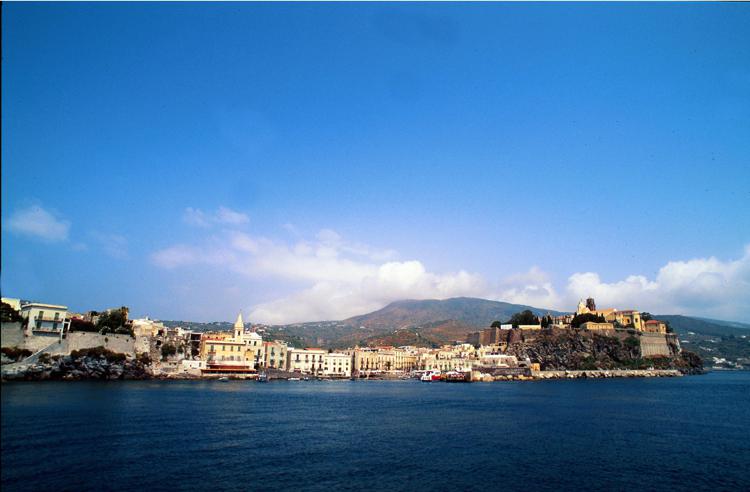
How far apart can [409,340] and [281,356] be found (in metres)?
99.9

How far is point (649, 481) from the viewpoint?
18.0m

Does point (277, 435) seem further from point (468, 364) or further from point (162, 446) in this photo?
point (468, 364)

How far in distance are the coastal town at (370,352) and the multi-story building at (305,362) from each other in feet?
0.71

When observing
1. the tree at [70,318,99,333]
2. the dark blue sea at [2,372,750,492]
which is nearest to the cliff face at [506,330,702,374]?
the dark blue sea at [2,372,750,492]

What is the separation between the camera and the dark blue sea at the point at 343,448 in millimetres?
16250

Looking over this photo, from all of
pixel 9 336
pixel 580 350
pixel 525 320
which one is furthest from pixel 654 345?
pixel 9 336

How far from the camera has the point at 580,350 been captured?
106875 millimetres

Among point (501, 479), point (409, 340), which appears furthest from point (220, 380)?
point (409, 340)

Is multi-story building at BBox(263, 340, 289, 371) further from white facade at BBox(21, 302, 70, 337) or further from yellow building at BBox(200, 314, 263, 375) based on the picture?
white facade at BBox(21, 302, 70, 337)

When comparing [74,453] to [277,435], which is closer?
[74,453]

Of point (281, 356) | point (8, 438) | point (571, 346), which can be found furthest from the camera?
point (571, 346)

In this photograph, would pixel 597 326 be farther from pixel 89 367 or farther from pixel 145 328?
pixel 89 367

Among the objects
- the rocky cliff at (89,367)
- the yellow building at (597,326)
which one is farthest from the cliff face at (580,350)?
the rocky cliff at (89,367)

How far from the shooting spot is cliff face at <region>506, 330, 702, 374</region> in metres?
106
